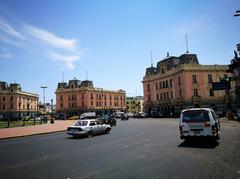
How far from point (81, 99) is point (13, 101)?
28.9 metres

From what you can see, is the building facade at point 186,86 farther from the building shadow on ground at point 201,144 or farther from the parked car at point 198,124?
the parked car at point 198,124

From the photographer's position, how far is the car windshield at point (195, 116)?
44.2ft

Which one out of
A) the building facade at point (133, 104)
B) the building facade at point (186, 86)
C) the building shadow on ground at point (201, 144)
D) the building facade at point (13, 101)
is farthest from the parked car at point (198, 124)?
the building facade at point (133, 104)

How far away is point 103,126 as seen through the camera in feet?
75.2

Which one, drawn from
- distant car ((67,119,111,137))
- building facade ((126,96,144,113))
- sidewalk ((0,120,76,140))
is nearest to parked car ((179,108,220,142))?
distant car ((67,119,111,137))

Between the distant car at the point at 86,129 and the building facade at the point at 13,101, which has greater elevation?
the building facade at the point at 13,101

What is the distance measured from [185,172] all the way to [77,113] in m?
93.1

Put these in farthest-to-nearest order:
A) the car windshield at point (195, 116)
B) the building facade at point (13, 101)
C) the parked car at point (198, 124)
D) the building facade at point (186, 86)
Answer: the building facade at point (13, 101), the building facade at point (186, 86), the car windshield at point (195, 116), the parked car at point (198, 124)

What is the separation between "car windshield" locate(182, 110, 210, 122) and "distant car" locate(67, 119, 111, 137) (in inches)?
372

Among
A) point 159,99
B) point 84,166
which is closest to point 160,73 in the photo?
point 159,99

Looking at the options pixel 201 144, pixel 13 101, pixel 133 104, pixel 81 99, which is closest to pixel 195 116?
pixel 201 144

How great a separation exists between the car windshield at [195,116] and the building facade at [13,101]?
93.2 metres

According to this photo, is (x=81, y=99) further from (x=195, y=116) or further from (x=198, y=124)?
(x=198, y=124)

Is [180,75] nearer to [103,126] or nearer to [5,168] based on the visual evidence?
[103,126]
